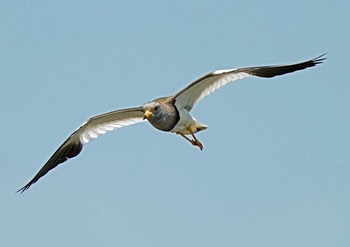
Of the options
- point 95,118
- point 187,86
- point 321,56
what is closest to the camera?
point 321,56

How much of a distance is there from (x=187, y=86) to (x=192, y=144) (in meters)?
1.92

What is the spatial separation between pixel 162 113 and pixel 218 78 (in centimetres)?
186

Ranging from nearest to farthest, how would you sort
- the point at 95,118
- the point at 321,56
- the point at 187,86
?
1. the point at 321,56
2. the point at 187,86
3. the point at 95,118

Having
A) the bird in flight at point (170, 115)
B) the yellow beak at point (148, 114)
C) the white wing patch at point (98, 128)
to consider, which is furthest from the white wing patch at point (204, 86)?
the white wing patch at point (98, 128)

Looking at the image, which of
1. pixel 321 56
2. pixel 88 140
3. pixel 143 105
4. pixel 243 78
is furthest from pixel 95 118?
pixel 321 56

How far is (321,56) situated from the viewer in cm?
2589

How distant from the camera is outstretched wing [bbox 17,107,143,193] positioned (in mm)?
29547

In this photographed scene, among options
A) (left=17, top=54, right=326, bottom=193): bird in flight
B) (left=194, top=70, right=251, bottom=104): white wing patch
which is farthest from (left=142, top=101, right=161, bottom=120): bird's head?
(left=194, top=70, right=251, bottom=104): white wing patch

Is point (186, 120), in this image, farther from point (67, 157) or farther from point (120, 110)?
point (67, 157)

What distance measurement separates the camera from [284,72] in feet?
88.8

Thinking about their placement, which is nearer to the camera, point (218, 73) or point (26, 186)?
point (218, 73)

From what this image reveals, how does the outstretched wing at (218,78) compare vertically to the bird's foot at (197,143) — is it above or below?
above

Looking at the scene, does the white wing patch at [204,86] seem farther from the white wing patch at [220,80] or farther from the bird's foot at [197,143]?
the bird's foot at [197,143]

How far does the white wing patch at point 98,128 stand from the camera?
29.8 m
